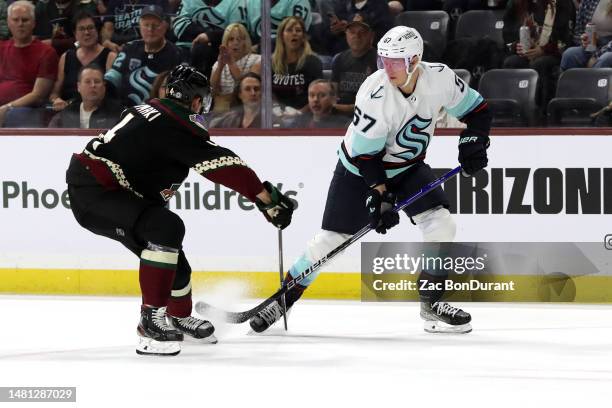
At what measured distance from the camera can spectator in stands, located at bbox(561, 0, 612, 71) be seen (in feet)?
17.9

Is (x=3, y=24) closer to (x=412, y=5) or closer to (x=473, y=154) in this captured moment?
(x=412, y=5)

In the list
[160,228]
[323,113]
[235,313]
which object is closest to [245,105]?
[323,113]

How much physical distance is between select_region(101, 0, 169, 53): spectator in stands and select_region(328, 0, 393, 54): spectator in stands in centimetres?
81

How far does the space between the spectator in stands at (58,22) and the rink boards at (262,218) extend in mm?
475

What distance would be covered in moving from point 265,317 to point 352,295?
0.94 metres

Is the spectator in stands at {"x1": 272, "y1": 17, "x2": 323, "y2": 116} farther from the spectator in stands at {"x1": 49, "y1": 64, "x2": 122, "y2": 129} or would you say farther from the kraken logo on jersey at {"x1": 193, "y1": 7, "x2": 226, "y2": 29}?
the spectator in stands at {"x1": 49, "y1": 64, "x2": 122, "y2": 129}

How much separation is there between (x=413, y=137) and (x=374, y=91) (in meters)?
0.24

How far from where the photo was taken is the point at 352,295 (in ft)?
18.5

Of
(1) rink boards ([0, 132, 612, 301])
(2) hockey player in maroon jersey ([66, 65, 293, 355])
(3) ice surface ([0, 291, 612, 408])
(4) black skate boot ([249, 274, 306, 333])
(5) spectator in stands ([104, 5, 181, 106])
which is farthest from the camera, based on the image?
(5) spectator in stands ([104, 5, 181, 106])

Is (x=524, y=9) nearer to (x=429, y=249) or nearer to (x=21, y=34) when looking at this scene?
(x=429, y=249)

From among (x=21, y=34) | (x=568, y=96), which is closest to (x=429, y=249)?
(x=568, y=96)

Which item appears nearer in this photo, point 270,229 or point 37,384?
point 37,384

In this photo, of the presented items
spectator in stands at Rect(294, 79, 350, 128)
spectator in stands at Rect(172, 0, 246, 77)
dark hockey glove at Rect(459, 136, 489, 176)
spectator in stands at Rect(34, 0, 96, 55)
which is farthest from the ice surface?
spectator in stands at Rect(34, 0, 96, 55)

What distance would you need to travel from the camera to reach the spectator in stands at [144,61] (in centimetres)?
582
